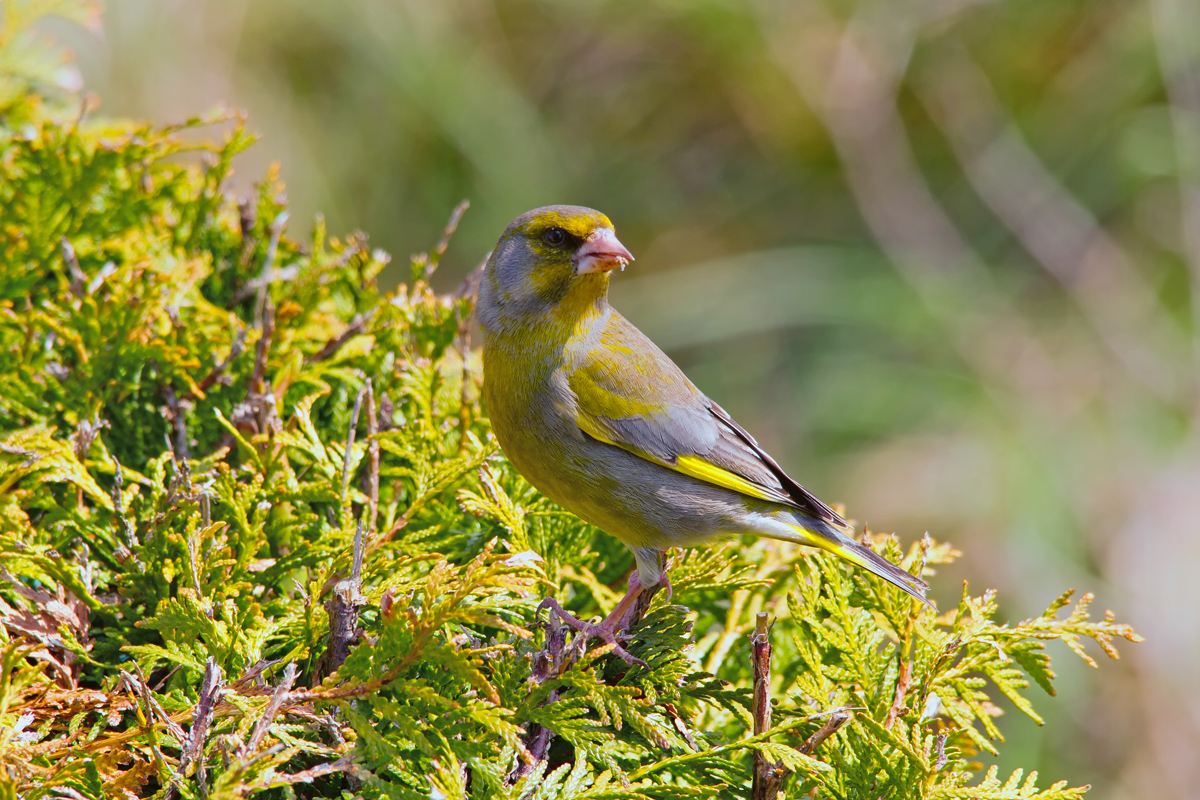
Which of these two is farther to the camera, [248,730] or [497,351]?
[497,351]

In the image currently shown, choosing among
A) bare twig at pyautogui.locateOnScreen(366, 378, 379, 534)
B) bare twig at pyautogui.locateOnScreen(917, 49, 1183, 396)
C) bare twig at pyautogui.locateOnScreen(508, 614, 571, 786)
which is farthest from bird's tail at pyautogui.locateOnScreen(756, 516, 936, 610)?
bare twig at pyautogui.locateOnScreen(917, 49, 1183, 396)

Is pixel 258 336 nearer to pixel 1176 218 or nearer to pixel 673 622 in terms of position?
pixel 673 622

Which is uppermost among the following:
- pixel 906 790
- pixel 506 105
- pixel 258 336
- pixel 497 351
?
pixel 506 105

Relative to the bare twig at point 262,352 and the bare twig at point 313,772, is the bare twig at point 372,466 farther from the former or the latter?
the bare twig at point 313,772

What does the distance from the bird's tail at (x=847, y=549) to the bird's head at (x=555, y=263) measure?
0.72 m

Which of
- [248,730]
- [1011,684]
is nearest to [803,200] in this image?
[1011,684]

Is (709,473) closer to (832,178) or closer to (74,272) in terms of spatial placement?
(74,272)

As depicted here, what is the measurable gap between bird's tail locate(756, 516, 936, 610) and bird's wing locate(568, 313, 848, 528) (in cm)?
6

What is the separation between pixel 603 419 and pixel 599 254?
39 cm

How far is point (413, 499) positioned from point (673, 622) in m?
0.58

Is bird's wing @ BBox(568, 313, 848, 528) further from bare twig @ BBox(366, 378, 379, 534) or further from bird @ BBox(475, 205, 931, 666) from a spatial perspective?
bare twig @ BBox(366, 378, 379, 534)

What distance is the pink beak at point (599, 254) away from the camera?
7.73ft

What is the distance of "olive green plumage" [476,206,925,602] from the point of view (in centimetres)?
222

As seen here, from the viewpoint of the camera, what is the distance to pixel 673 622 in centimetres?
193
